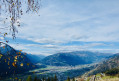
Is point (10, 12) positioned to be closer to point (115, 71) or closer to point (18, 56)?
point (18, 56)

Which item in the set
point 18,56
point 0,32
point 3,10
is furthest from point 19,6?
point 18,56

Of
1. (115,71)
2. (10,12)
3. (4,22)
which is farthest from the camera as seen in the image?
(115,71)

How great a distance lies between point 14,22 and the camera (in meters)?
5.70

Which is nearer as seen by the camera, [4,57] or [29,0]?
[29,0]

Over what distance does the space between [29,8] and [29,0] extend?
0.41m

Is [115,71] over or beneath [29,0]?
beneath

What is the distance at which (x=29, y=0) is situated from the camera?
558 cm

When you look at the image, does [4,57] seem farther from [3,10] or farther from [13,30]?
[3,10]

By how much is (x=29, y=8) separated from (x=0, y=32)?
2.15 meters

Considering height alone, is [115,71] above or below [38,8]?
below

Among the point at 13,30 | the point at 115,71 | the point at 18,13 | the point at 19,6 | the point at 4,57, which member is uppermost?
the point at 19,6

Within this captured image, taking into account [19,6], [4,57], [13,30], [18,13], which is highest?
[19,6]

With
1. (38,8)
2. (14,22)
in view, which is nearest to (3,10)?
(14,22)

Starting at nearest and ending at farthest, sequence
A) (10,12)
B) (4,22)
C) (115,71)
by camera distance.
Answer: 1. (10,12)
2. (4,22)
3. (115,71)
